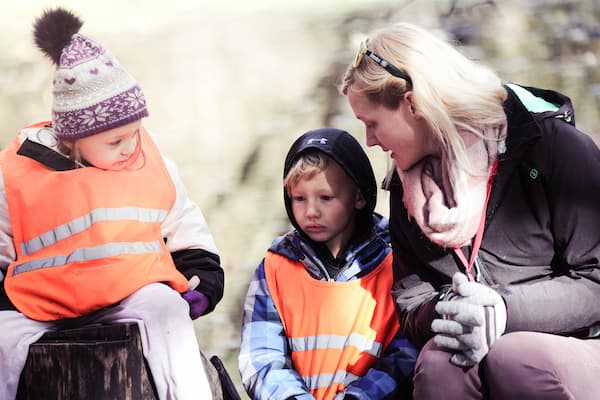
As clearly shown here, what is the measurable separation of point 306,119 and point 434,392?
1.52m

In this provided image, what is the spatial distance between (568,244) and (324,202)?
0.86 meters

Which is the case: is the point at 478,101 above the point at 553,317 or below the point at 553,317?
above

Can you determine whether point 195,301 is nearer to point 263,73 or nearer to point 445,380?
point 445,380


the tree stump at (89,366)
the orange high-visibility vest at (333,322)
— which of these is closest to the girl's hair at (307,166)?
the orange high-visibility vest at (333,322)

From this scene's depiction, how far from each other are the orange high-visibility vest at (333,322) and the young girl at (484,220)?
238 mm

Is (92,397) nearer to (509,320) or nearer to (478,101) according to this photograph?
(509,320)

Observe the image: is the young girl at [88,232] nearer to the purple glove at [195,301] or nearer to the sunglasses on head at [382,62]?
the purple glove at [195,301]

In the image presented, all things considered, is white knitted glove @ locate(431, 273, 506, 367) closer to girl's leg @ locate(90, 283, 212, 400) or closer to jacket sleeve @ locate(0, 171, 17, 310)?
girl's leg @ locate(90, 283, 212, 400)

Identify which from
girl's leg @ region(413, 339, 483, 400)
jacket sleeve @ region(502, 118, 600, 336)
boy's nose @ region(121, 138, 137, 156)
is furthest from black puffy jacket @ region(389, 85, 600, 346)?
boy's nose @ region(121, 138, 137, 156)

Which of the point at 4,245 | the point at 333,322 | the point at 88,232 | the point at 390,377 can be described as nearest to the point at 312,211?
the point at 333,322

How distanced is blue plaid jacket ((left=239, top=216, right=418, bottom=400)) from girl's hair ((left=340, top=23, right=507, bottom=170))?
0.61 m

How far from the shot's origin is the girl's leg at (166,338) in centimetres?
253

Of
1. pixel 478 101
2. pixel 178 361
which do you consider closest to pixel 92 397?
pixel 178 361

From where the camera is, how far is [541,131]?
2422mm
